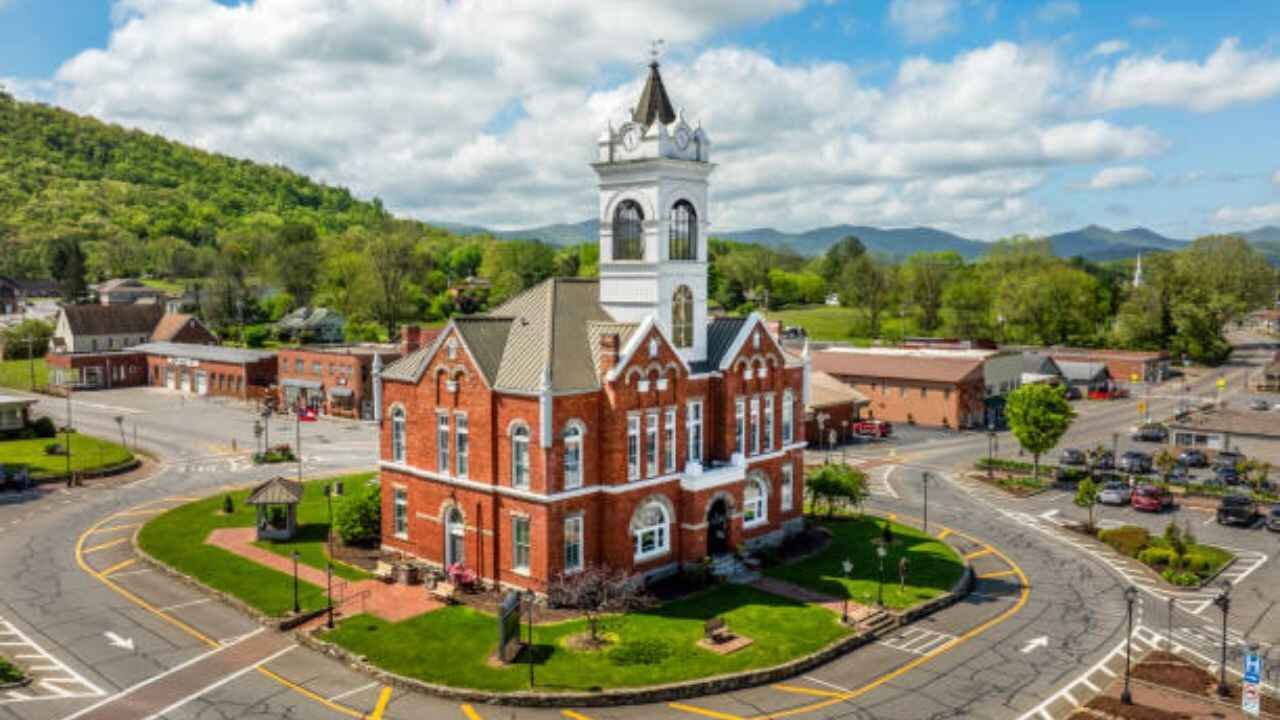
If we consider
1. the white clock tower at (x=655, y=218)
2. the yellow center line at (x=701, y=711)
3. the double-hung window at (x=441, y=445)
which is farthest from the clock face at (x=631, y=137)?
the yellow center line at (x=701, y=711)

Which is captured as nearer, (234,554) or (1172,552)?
(234,554)

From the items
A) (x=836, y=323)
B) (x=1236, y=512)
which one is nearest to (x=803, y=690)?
(x=1236, y=512)

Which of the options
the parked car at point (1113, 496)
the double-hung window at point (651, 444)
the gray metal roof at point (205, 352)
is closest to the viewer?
the double-hung window at point (651, 444)

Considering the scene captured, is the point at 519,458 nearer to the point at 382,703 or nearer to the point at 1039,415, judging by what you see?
the point at 382,703

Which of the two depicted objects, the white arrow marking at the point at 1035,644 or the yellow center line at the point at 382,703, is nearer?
the yellow center line at the point at 382,703

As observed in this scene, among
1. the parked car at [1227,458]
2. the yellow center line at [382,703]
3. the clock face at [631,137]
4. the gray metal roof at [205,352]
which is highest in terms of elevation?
the clock face at [631,137]

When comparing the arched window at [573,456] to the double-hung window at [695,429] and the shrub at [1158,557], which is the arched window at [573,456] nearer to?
the double-hung window at [695,429]

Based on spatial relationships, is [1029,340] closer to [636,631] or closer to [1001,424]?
[1001,424]

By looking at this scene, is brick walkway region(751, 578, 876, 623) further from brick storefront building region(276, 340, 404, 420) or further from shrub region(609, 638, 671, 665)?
brick storefront building region(276, 340, 404, 420)
